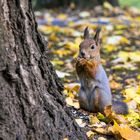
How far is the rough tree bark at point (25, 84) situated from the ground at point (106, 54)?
53cm

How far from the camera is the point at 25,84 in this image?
3.34 m

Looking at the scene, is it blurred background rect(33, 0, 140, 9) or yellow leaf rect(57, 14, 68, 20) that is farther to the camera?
blurred background rect(33, 0, 140, 9)

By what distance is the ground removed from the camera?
4.12 meters

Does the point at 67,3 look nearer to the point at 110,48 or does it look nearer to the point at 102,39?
the point at 102,39

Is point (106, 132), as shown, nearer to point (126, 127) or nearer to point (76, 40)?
point (126, 127)

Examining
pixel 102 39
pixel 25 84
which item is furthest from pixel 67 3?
pixel 25 84

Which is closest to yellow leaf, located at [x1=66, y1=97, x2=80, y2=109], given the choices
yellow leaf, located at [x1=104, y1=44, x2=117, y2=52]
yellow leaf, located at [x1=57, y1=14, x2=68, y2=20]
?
yellow leaf, located at [x1=104, y1=44, x2=117, y2=52]

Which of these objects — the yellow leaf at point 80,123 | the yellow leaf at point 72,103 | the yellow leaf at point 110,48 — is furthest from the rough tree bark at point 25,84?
the yellow leaf at point 110,48

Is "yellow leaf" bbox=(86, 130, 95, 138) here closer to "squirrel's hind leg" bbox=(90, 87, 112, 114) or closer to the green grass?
"squirrel's hind leg" bbox=(90, 87, 112, 114)

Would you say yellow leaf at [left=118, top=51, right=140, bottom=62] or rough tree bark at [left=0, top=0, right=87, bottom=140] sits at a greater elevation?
rough tree bark at [left=0, top=0, right=87, bottom=140]

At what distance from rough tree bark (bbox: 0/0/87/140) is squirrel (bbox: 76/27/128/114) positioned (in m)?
0.85

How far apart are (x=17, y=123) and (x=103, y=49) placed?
4820mm

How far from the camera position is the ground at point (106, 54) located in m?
4.12

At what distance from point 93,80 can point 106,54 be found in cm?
336
